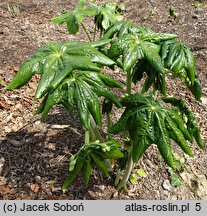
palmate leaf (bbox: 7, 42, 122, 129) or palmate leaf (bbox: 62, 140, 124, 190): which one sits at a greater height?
palmate leaf (bbox: 7, 42, 122, 129)

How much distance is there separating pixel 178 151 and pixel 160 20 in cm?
262

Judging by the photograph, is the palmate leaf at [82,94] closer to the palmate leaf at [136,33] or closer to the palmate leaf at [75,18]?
the palmate leaf at [136,33]

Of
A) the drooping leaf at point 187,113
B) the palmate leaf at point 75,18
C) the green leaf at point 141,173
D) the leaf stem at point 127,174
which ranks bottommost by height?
the green leaf at point 141,173

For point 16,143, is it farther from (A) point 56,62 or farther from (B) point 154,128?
(B) point 154,128

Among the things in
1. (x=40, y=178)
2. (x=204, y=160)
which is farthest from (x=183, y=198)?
(x=40, y=178)

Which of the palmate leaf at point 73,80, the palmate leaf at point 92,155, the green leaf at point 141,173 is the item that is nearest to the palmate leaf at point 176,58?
the palmate leaf at point 73,80

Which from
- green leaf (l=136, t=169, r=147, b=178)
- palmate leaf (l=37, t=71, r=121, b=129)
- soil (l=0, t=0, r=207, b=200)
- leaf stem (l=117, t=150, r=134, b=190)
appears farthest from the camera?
green leaf (l=136, t=169, r=147, b=178)

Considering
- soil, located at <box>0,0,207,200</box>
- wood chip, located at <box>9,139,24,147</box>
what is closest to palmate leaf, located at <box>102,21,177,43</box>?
soil, located at <box>0,0,207,200</box>

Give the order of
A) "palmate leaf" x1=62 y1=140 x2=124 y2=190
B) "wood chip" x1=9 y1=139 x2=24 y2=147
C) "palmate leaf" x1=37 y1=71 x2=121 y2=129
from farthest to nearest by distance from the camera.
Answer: "wood chip" x1=9 y1=139 x2=24 y2=147 → "palmate leaf" x1=62 y1=140 x2=124 y2=190 → "palmate leaf" x1=37 y1=71 x2=121 y2=129

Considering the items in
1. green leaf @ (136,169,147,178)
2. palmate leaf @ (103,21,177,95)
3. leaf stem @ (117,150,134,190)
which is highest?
palmate leaf @ (103,21,177,95)

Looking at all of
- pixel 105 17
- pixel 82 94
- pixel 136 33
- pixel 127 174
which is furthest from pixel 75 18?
pixel 82 94

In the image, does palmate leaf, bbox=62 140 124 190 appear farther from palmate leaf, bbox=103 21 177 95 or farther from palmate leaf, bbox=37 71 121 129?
palmate leaf, bbox=103 21 177 95

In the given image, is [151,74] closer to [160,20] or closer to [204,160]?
[204,160]

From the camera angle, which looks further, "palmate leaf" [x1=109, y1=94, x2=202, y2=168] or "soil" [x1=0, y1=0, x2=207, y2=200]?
"soil" [x1=0, y1=0, x2=207, y2=200]
